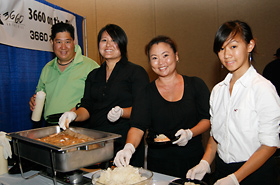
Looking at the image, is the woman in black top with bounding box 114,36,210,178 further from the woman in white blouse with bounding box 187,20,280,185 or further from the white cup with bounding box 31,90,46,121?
the white cup with bounding box 31,90,46,121

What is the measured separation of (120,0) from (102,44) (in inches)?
111

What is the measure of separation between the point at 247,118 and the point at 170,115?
21.2 inches

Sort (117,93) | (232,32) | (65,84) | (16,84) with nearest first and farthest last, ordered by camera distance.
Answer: (232,32), (117,93), (65,84), (16,84)

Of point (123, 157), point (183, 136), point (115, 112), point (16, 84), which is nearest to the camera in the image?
point (123, 157)

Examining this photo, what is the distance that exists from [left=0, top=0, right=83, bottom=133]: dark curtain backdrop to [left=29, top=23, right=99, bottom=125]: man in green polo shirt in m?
0.50

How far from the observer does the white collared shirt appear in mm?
974

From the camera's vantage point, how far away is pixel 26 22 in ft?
8.25

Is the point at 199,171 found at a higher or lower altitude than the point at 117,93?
lower

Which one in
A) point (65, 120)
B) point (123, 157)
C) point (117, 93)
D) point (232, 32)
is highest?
point (232, 32)

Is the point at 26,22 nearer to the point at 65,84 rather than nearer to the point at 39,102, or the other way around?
the point at 65,84

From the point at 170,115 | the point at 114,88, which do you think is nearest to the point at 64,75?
the point at 114,88

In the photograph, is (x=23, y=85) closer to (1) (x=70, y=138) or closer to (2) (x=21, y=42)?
(2) (x=21, y=42)

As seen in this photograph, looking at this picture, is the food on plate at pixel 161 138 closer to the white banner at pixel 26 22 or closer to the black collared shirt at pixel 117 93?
the black collared shirt at pixel 117 93

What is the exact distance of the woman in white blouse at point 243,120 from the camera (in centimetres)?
98
